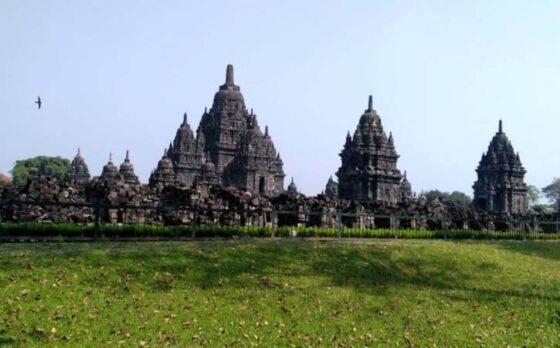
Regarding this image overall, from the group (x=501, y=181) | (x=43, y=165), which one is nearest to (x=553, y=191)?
(x=501, y=181)

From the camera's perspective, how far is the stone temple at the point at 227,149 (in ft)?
234

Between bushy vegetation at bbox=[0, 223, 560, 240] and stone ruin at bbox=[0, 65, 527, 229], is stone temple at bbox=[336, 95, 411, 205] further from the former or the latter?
bushy vegetation at bbox=[0, 223, 560, 240]

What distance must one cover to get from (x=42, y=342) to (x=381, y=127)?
55.7 m

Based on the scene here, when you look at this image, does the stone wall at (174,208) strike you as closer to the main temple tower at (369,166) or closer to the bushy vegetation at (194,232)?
the bushy vegetation at (194,232)

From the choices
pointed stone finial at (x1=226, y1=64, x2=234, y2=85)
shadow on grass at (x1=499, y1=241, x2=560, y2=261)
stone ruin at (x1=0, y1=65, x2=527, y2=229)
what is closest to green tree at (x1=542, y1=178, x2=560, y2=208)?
stone ruin at (x1=0, y1=65, x2=527, y2=229)

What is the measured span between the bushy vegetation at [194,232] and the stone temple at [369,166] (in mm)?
27735

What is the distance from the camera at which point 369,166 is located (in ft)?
184

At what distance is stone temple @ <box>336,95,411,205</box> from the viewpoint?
5584cm

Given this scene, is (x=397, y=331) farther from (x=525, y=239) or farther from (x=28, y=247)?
(x=525, y=239)

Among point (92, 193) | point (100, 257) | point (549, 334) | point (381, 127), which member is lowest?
point (549, 334)

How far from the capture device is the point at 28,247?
46.2 feet

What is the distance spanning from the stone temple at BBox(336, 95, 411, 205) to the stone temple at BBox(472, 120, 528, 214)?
21.1 m

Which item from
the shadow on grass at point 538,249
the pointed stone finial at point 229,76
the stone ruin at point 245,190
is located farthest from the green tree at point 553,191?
the shadow on grass at point 538,249

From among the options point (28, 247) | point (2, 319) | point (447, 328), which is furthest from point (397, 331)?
point (28, 247)
